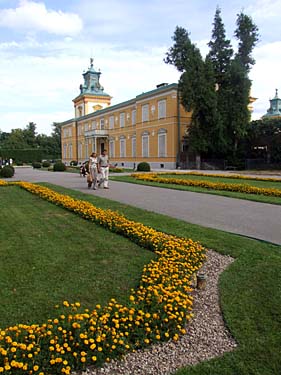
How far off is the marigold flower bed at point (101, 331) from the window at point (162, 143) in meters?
34.7

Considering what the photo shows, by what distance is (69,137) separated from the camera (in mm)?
68250

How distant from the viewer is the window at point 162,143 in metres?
38.6

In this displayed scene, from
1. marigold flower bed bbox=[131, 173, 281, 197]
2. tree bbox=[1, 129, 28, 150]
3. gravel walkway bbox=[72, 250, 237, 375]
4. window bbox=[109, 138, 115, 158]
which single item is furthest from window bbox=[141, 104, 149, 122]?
tree bbox=[1, 129, 28, 150]

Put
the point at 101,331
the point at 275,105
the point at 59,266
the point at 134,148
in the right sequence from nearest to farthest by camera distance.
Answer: the point at 101,331, the point at 59,266, the point at 134,148, the point at 275,105

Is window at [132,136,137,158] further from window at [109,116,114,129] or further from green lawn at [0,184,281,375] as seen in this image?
green lawn at [0,184,281,375]

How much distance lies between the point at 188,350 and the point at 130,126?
44488 millimetres

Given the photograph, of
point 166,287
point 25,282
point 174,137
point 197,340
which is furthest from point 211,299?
point 174,137

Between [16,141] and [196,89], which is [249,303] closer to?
[196,89]

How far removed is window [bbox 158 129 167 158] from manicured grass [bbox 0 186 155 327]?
31.4 metres

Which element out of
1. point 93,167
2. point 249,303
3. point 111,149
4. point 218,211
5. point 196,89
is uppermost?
point 196,89

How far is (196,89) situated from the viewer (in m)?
32.6

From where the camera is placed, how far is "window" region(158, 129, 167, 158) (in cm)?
3861

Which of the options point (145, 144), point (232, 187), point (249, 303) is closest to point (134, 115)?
point (145, 144)

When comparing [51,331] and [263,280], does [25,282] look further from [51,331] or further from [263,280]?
[263,280]
